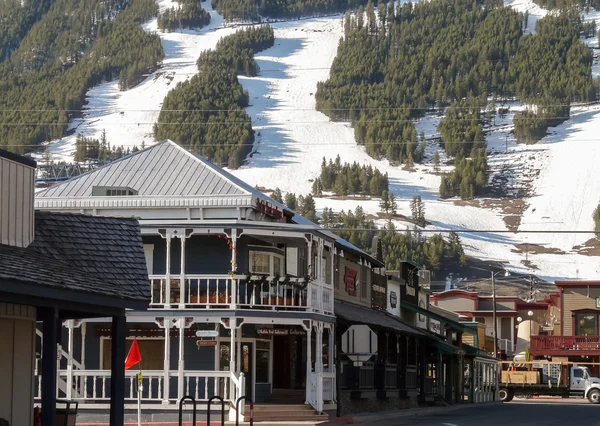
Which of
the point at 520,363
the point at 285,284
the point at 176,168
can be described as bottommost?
the point at 520,363

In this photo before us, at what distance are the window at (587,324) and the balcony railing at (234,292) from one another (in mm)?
54658

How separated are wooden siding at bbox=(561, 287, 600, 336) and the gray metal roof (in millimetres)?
51512

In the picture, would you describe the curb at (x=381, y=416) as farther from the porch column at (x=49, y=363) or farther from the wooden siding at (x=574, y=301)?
the wooden siding at (x=574, y=301)

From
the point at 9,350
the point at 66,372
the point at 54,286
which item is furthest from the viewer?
the point at 66,372

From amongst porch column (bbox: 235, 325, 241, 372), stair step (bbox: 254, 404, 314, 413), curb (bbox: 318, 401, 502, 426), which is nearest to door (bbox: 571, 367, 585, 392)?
curb (bbox: 318, 401, 502, 426)

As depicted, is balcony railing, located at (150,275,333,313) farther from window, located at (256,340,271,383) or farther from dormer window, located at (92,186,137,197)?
dormer window, located at (92,186,137,197)

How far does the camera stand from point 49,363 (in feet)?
75.5

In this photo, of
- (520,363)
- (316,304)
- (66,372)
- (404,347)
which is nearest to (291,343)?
(316,304)

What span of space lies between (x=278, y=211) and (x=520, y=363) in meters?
35.6

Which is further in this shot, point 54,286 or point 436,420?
point 436,420

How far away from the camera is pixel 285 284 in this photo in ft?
146

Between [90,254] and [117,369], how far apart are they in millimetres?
2024

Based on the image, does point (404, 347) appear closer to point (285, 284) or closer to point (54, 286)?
point (285, 284)

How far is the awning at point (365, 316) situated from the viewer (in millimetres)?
48447
